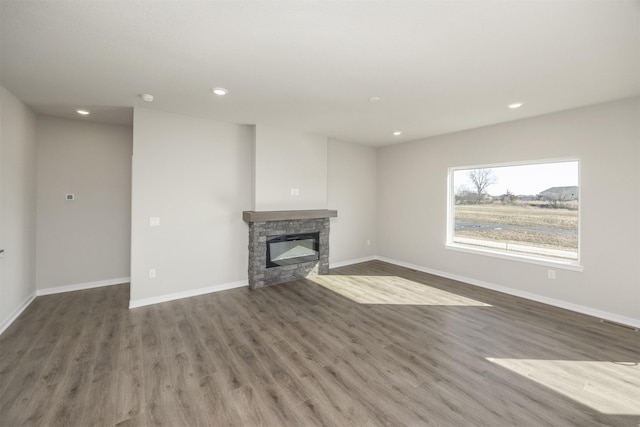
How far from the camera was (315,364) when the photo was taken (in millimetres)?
2309

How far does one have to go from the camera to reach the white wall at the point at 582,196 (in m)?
3.06

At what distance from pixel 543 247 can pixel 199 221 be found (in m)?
5.15

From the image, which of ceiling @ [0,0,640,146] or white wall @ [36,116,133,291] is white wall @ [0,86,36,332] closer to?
white wall @ [36,116,133,291]

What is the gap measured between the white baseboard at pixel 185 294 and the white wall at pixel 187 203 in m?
0.01

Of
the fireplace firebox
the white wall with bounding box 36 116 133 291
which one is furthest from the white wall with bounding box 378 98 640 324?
the white wall with bounding box 36 116 133 291

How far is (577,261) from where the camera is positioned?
11.5 feet

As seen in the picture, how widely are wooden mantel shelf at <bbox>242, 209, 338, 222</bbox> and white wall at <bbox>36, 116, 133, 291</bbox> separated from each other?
7.14ft

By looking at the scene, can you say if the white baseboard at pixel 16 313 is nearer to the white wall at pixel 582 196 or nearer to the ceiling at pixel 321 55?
the ceiling at pixel 321 55

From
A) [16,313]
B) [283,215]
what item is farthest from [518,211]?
[16,313]

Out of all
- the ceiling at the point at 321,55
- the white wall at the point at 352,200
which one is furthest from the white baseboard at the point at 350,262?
the ceiling at the point at 321,55

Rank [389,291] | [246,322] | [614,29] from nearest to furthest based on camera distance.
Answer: [614,29] < [246,322] < [389,291]

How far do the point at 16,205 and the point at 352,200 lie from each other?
513cm

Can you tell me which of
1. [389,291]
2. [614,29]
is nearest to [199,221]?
[389,291]

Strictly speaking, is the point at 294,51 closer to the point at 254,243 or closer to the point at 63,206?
the point at 254,243
